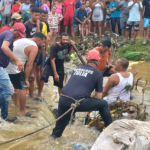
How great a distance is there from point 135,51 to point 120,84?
22.3 ft

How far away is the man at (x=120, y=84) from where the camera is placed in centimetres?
499

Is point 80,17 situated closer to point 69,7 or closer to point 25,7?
point 69,7

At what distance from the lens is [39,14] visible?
6.04m

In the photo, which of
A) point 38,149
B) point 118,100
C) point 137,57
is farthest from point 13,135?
point 137,57

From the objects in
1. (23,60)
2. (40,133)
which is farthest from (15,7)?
(40,133)

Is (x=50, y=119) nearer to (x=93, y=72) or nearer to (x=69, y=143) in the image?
(x=69, y=143)

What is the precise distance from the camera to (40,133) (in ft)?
14.6

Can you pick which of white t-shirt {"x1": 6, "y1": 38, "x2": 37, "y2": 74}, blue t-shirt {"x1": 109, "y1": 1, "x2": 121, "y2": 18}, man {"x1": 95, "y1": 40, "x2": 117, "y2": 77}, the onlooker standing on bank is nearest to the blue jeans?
white t-shirt {"x1": 6, "y1": 38, "x2": 37, "y2": 74}

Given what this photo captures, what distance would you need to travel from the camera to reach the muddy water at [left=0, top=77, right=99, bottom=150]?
402cm

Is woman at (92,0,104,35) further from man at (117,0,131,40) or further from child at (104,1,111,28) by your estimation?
man at (117,0,131,40)

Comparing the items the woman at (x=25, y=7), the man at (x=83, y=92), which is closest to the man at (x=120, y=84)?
the man at (x=83, y=92)

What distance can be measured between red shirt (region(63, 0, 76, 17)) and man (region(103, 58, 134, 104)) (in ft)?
25.8

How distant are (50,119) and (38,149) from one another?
1.49 m

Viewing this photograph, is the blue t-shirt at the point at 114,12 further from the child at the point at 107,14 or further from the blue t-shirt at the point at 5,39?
the blue t-shirt at the point at 5,39
